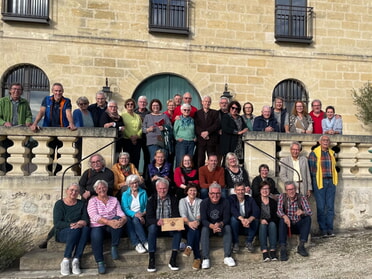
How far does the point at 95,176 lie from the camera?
539 centimetres

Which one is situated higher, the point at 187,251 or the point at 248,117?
the point at 248,117

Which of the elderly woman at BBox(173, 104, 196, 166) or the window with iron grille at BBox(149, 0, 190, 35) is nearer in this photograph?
the elderly woman at BBox(173, 104, 196, 166)

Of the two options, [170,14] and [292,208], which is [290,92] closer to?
[170,14]

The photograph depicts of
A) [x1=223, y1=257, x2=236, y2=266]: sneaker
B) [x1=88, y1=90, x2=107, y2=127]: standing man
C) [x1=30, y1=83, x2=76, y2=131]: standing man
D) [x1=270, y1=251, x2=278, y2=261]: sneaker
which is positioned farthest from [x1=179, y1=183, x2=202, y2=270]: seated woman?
[x1=30, y1=83, x2=76, y2=131]: standing man

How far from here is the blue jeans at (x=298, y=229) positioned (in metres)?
5.21

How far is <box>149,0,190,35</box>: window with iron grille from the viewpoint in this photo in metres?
10.6

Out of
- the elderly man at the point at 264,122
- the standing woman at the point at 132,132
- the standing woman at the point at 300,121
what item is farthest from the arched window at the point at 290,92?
the standing woman at the point at 132,132

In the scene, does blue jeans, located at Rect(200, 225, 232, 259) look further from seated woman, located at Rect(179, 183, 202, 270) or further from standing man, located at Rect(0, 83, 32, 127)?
standing man, located at Rect(0, 83, 32, 127)

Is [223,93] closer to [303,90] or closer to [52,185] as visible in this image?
[303,90]

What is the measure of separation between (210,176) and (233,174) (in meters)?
0.39

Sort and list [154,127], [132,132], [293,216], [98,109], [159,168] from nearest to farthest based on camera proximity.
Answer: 1. [293,216]
2. [159,168]
3. [154,127]
4. [132,132]
5. [98,109]

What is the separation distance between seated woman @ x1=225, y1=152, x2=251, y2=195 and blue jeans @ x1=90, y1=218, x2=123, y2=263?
5.78 ft

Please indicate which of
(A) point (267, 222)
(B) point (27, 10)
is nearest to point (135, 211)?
(A) point (267, 222)

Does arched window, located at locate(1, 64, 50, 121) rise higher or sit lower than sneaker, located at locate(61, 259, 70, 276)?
higher
